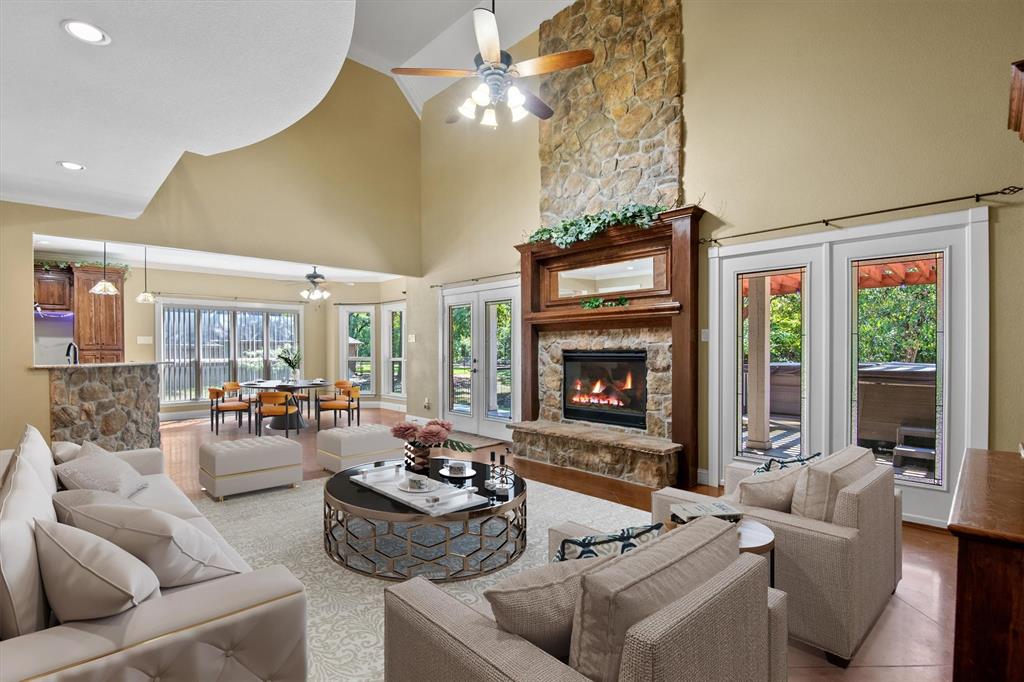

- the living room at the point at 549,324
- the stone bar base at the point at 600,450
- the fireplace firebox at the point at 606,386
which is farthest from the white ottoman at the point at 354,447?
the fireplace firebox at the point at 606,386

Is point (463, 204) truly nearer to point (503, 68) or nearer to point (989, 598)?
point (503, 68)

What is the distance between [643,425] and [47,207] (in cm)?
657

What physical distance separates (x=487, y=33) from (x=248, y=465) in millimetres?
Answer: 3926

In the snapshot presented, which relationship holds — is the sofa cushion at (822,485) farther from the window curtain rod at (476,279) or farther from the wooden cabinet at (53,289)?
the wooden cabinet at (53,289)

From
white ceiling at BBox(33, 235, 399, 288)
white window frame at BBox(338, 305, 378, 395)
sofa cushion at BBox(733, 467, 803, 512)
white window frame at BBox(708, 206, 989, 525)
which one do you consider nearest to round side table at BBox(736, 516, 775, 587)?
sofa cushion at BBox(733, 467, 803, 512)

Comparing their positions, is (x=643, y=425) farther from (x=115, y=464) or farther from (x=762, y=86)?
(x=115, y=464)

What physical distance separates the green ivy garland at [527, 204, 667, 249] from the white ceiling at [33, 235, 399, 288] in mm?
3238

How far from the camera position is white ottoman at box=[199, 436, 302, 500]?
423 cm

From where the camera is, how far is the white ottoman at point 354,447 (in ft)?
16.5

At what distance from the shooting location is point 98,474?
272cm

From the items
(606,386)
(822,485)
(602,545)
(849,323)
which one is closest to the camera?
(602,545)

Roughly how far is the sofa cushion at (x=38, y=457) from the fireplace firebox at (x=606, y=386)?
467 cm

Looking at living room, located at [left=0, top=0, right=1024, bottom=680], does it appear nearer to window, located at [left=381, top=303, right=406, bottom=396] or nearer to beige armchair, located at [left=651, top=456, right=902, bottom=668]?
beige armchair, located at [left=651, top=456, right=902, bottom=668]

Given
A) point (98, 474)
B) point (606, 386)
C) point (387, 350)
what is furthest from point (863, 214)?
point (387, 350)
